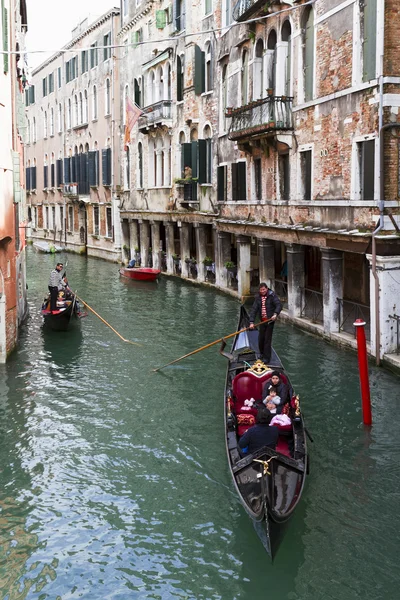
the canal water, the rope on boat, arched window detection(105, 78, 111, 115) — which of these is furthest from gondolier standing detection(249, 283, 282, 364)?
arched window detection(105, 78, 111, 115)

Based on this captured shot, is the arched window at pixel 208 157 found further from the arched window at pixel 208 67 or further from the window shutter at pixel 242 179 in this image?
the window shutter at pixel 242 179

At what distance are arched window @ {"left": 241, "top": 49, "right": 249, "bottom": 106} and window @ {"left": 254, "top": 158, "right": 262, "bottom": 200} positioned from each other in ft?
6.04

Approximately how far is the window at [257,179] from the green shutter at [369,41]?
671 cm

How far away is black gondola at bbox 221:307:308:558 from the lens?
6.73 metres

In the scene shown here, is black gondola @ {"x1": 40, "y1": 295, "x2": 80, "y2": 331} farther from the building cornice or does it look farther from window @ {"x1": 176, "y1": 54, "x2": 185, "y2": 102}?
the building cornice

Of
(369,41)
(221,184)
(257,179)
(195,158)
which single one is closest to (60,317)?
(257,179)

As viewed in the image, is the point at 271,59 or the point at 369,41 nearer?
the point at 369,41

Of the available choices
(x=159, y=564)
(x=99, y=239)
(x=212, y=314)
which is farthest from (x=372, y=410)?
(x=99, y=239)

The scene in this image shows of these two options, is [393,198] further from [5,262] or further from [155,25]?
[155,25]

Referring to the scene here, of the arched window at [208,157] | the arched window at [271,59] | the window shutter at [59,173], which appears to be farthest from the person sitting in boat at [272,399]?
the window shutter at [59,173]

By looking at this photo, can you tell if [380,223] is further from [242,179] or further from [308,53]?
[242,179]

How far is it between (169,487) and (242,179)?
13.8 m

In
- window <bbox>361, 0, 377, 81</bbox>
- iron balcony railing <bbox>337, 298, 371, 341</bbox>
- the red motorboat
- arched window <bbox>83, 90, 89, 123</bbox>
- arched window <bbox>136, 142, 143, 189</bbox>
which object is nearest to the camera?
window <bbox>361, 0, 377, 81</bbox>

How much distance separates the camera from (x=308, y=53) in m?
16.2
